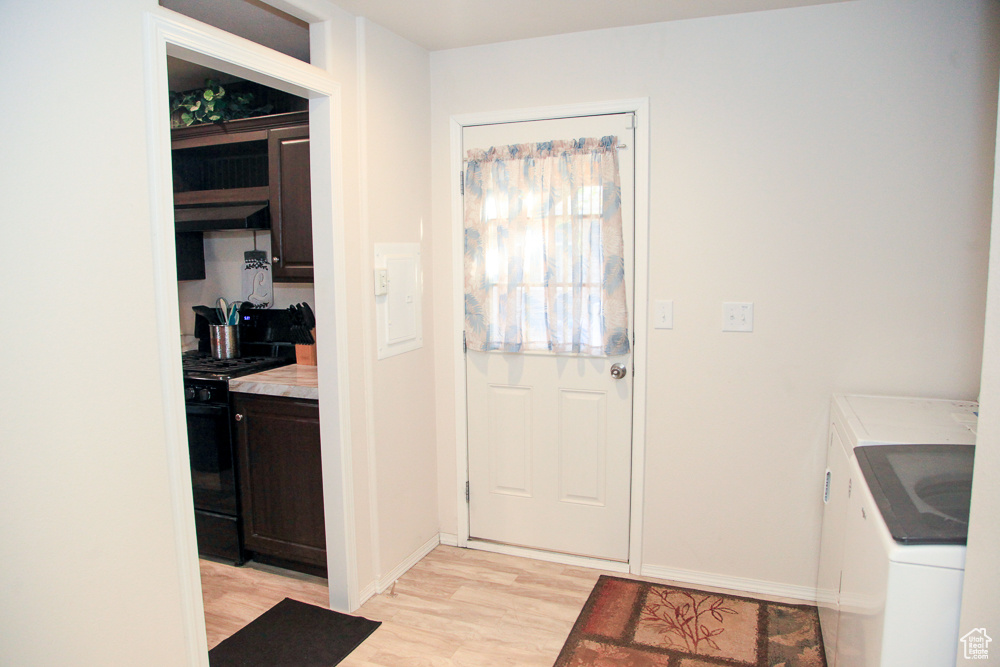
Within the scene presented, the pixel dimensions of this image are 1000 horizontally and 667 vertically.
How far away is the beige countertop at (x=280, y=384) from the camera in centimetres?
286

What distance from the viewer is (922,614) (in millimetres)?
1354

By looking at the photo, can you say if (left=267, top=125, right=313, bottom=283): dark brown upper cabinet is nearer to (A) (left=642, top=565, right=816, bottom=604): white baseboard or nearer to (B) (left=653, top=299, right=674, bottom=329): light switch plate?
(B) (left=653, top=299, right=674, bottom=329): light switch plate

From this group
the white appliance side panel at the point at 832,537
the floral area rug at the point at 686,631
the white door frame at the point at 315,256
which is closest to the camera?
the white door frame at the point at 315,256

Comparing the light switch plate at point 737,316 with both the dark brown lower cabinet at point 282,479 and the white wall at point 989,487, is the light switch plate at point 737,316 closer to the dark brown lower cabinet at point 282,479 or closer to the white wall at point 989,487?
the white wall at point 989,487

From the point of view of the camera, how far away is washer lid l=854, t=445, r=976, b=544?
1373 millimetres

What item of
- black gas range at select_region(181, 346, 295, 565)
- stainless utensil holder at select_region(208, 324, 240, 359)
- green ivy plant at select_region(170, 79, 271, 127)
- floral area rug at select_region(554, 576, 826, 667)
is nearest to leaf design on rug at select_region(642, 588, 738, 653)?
floral area rug at select_region(554, 576, 826, 667)

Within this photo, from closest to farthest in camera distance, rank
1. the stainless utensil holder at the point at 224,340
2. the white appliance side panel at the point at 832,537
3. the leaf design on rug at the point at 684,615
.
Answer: the white appliance side panel at the point at 832,537 < the leaf design on rug at the point at 684,615 < the stainless utensil holder at the point at 224,340

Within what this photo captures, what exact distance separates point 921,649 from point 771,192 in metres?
1.84

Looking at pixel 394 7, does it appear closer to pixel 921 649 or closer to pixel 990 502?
pixel 990 502

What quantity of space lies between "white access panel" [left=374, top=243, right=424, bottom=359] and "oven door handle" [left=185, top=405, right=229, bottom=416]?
0.86 meters

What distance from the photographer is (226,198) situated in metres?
3.36

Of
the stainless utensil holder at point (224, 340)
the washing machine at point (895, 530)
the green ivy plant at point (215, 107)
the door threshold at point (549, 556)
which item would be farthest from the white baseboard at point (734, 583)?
the green ivy plant at point (215, 107)

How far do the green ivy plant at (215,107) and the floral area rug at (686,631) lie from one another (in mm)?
2982

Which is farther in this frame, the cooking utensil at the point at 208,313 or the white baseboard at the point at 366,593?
the cooking utensil at the point at 208,313
